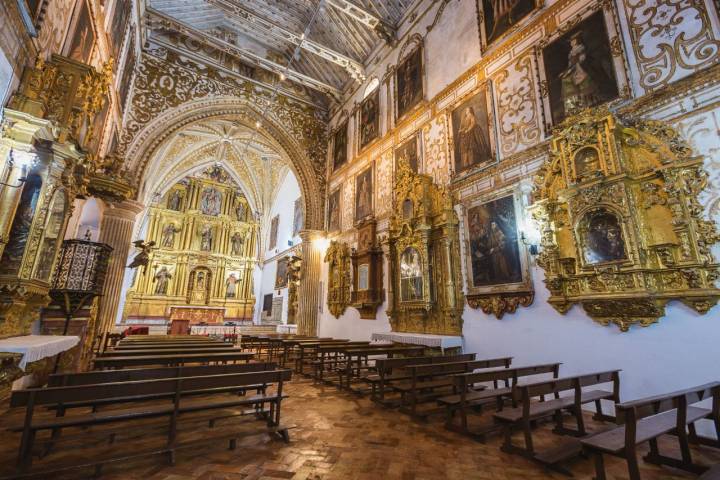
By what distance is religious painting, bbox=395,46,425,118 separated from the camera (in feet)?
29.4

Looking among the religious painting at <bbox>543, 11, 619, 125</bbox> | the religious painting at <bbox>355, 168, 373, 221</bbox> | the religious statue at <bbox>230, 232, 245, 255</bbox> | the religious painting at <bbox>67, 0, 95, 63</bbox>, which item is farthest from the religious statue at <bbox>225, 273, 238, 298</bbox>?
the religious painting at <bbox>543, 11, 619, 125</bbox>

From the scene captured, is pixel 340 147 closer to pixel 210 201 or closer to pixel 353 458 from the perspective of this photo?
pixel 353 458

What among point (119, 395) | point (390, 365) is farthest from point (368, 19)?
point (119, 395)

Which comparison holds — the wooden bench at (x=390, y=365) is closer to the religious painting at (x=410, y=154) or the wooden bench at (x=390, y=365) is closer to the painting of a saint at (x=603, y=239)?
the painting of a saint at (x=603, y=239)

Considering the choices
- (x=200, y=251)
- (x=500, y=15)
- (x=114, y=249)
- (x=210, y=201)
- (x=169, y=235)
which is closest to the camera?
(x=500, y=15)

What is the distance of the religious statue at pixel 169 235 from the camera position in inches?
774

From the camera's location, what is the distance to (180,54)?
1094 centimetres

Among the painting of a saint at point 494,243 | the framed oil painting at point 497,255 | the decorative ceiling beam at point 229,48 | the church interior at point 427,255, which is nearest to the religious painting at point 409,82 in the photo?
the church interior at point 427,255

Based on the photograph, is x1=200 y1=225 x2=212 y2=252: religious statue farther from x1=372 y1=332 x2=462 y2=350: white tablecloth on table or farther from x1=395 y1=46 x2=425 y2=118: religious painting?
x1=372 y1=332 x2=462 y2=350: white tablecloth on table

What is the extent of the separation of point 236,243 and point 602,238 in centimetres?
2032

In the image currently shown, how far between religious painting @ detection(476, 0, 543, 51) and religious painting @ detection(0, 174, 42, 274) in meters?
8.11

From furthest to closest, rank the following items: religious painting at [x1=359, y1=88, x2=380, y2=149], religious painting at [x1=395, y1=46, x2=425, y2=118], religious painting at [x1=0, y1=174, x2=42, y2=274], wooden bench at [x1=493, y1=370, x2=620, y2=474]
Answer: religious painting at [x1=359, y1=88, x2=380, y2=149] < religious painting at [x1=395, y1=46, x2=425, y2=118] < religious painting at [x1=0, y1=174, x2=42, y2=274] < wooden bench at [x1=493, y1=370, x2=620, y2=474]

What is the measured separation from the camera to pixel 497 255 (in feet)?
19.4

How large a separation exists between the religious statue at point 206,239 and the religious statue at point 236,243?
128 cm
